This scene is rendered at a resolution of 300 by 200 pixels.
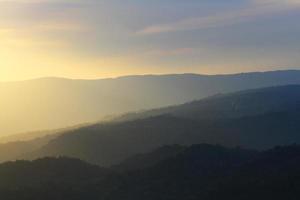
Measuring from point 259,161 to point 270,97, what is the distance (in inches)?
4760

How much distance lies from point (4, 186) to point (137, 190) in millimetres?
11068

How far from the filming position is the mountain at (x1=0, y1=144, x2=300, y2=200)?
4341cm

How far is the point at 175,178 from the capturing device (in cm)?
5206

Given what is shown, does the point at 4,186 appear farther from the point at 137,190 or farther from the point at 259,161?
the point at 259,161

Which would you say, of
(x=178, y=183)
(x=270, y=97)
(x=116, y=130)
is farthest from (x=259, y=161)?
(x=270, y=97)

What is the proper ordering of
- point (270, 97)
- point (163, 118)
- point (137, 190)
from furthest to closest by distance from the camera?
point (270, 97) → point (163, 118) → point (137, 190)

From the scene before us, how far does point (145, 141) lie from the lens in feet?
313

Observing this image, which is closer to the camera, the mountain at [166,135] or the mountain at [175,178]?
the mountain at [175,178]

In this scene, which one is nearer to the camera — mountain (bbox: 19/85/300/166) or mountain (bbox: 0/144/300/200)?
mountain (bbox: 0/144/300/200)

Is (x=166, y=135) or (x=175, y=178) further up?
(x=166, y=135)

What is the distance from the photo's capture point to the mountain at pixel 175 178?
4341 cm

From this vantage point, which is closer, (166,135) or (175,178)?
(175,178)

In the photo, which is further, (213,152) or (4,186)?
(213,152)

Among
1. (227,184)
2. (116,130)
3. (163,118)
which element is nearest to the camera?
(227,184)
